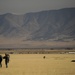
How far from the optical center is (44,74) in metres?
22.0

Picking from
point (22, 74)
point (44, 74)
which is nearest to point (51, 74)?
point (44, 74)

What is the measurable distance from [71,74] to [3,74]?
4.09m

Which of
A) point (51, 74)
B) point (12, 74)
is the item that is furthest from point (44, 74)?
point (12, 74)

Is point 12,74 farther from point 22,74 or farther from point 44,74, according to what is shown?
point 44,74

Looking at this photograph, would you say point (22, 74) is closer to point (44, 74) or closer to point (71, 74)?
point (44, 74)

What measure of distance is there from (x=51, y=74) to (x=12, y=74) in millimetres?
2384

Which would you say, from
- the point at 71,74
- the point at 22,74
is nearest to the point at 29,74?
the point at 22,74

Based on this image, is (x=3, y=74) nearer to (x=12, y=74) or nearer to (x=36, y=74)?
(x=12, y=74)

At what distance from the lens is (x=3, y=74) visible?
869 inches

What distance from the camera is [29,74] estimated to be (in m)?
22.3

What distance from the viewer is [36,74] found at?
22.1 m

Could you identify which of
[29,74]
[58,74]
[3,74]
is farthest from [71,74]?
[3,74]

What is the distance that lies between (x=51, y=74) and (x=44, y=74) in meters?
0.43

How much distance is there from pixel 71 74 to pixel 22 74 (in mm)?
2959
